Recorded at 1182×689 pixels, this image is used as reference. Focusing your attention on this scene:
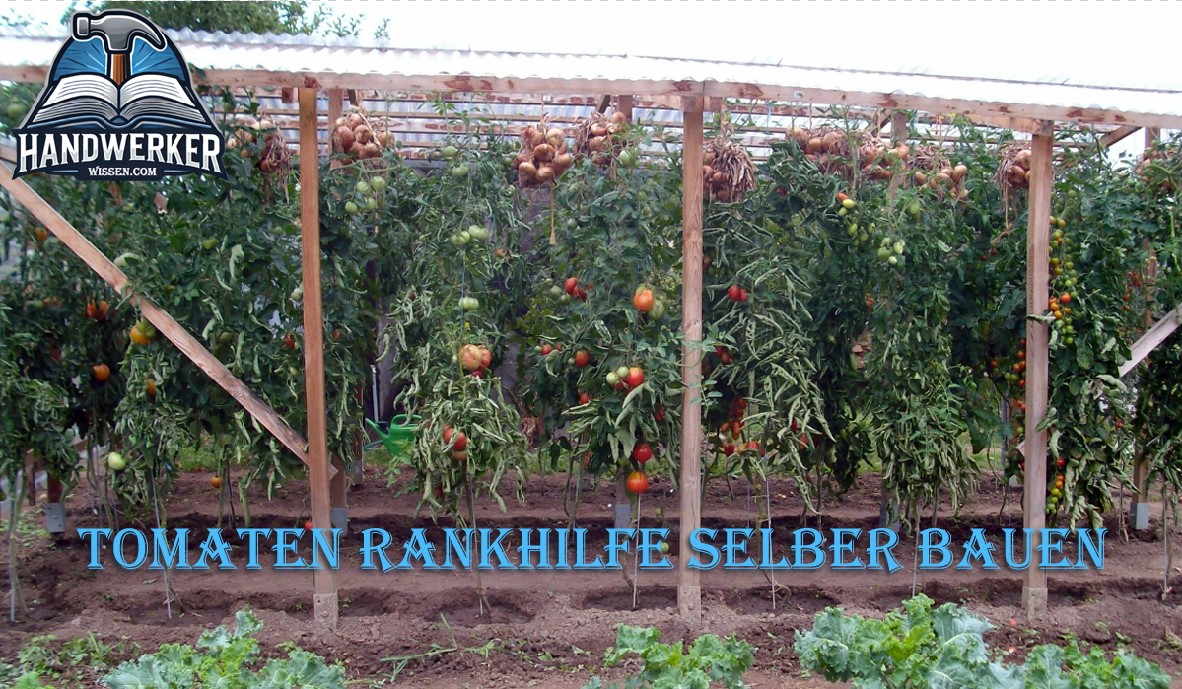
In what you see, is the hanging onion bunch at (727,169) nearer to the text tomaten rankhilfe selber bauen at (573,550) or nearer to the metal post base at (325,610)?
the text tomaten rankhilfe selber bauen at (573,550)

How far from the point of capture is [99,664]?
3.96 metres

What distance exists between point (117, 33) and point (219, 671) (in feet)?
9.38

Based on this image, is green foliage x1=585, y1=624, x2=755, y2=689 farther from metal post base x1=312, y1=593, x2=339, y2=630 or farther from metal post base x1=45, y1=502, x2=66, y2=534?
metal post base x1=45, y1=502, x2=66, y2=534

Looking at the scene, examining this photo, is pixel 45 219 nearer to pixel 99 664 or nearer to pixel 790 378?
pixel 99 664

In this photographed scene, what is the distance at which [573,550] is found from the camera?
5.36m

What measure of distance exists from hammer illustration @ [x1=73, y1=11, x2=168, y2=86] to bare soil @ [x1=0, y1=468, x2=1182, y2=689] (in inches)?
102

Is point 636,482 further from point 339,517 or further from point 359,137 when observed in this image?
point 359,137

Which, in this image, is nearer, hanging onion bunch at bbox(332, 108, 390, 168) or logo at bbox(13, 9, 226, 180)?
logo at bbox(13, 9, 226, 180)

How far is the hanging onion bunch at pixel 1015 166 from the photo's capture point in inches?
197

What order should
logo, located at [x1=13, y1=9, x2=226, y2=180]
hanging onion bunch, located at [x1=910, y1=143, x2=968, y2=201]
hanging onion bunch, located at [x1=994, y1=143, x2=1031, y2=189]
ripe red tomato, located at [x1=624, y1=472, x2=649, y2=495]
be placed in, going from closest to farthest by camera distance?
logo, located at [x1=13, y1=9, x2=226, y2=180] → ripe red tomato, located at [x1=624, y1=472, x2=649, y2=495] → hanging onion bunch, located at [x1=910, y1=143, x2=968, y2=201] → hanging onion bunch, located at [x1=994, y1=143, x2=1031, y2=189]

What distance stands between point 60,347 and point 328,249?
1.67 m

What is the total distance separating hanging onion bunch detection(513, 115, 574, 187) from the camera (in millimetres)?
4586

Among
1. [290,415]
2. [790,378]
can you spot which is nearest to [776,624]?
[790,378]

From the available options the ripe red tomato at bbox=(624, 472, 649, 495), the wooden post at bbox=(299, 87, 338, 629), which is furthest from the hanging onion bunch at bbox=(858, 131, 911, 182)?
the wooden post at bbox=(299, 87, 338, 629)
